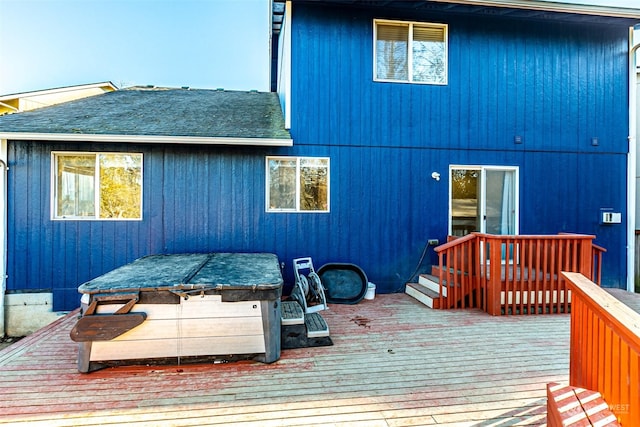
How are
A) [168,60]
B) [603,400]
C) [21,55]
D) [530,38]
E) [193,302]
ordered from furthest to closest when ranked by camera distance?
1. [168,60]
2. [21,55]
3. [530,38]
4. [193,302]
5. [603,400]

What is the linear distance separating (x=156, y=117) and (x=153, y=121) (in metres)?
0.26

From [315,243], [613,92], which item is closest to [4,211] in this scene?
[315,243]

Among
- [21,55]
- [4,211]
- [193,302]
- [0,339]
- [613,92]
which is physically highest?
[21,55]

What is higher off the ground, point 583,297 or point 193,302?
point 583,297

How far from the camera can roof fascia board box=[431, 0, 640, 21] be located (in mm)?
5023

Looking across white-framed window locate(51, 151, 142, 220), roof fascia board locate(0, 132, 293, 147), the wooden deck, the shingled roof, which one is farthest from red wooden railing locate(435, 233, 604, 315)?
white-framed window locate(51, 151, 142, 220)

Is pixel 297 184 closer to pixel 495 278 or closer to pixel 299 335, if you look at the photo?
pixel 299 335

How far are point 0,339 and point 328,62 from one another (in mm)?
→ 6566

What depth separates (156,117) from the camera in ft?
17.9

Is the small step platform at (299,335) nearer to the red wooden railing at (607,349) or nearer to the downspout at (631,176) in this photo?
the red wooden railing at (607,349)

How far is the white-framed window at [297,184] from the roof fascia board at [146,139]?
448mm

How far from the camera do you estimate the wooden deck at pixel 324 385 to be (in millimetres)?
2133

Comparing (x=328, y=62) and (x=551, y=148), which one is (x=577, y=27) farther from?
(x=328, y=62)

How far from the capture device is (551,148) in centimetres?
573
